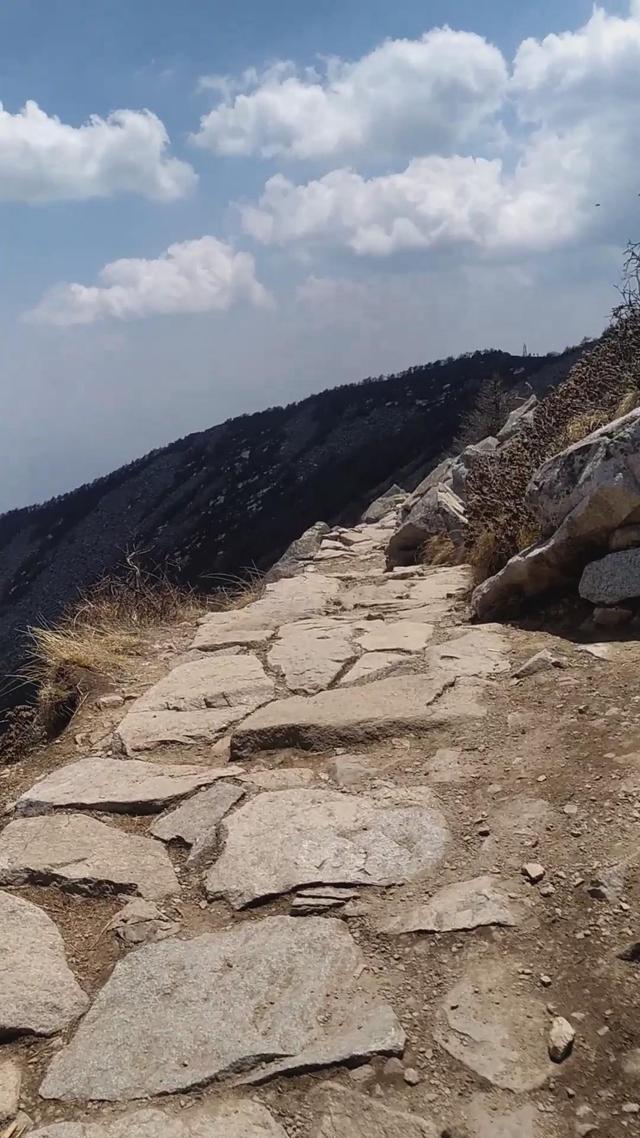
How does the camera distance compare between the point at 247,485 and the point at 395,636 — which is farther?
the point at 247,485

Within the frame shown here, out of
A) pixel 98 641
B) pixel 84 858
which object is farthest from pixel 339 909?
pixel 98 641

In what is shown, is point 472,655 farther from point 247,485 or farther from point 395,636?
point 247,485

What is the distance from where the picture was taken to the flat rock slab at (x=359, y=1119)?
58.8 inches

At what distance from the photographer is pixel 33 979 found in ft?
6.59

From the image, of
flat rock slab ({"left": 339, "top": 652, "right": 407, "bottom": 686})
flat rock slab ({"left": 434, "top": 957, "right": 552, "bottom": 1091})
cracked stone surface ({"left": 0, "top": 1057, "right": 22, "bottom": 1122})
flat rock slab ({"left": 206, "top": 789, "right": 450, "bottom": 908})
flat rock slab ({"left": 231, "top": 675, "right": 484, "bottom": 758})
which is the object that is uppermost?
flat rock slab ({"left": 339, "top": 652, "right": 407, "bottom": 686})

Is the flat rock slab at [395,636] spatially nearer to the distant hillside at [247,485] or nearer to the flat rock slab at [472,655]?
the flat rock slab at [472,655]

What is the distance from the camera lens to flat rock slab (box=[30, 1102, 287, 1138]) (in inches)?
60.1

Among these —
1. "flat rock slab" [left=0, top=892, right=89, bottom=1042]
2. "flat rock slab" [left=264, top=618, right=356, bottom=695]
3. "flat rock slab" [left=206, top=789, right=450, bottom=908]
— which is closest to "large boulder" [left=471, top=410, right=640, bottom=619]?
"flat rock slab" [left=264, top=618, right=356, bottom=695]

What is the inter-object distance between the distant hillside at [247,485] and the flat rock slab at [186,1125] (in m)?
18.5

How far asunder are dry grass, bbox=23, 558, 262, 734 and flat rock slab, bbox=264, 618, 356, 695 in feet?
2.73

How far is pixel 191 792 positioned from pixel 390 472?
24.5m

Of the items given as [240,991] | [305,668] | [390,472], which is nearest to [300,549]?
[305,668]

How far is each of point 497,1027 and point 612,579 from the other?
2492 mm

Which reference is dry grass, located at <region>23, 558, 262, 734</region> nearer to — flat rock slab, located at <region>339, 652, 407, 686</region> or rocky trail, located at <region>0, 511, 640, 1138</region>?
rocky trail, located at <region>0, 511, 640, 1138</region>
